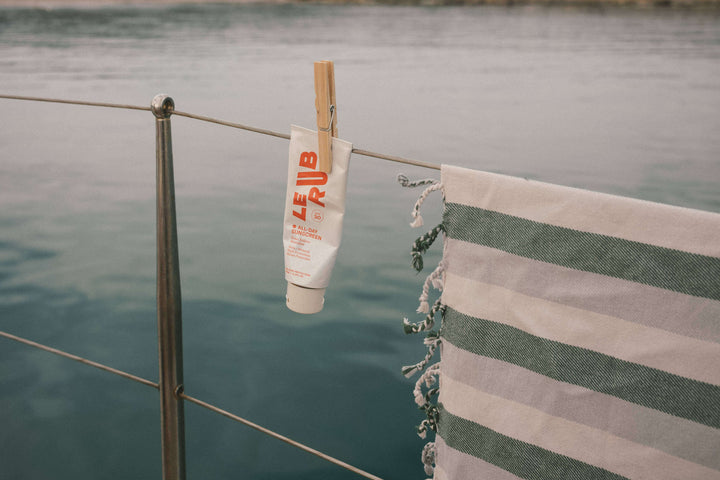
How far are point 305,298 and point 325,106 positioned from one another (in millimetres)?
463

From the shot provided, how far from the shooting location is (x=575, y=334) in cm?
111

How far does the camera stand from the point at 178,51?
27516 millimetres

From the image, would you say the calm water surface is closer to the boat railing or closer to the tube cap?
the boat railing

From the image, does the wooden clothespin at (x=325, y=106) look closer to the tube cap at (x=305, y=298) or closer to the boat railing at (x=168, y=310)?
the boat railing at (x=168, y=310)

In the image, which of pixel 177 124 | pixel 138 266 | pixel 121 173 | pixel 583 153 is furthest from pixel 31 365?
pixel 583 153

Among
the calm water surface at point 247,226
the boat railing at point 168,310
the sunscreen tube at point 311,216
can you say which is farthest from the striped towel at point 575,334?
the calm water surface at point 247,226

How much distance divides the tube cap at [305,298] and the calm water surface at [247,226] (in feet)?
7.23

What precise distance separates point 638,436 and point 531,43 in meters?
35.8

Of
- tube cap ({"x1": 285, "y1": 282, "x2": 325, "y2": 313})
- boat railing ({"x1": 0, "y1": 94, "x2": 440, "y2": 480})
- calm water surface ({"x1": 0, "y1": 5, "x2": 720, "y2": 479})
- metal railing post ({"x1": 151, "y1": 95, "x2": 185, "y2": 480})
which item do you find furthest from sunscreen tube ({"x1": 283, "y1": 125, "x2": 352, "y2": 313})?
calm water surface ({"x1": 0, "y1": 5, "x2": 720, "y2": 479})

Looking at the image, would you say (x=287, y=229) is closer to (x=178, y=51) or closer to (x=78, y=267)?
(x=78, y=267)

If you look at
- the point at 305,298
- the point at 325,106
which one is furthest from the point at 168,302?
the point at 325,106

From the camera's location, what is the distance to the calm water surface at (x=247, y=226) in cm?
373

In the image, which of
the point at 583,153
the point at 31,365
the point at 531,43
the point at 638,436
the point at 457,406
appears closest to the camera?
the point at 638,436

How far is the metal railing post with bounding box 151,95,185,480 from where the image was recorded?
5.04ft
